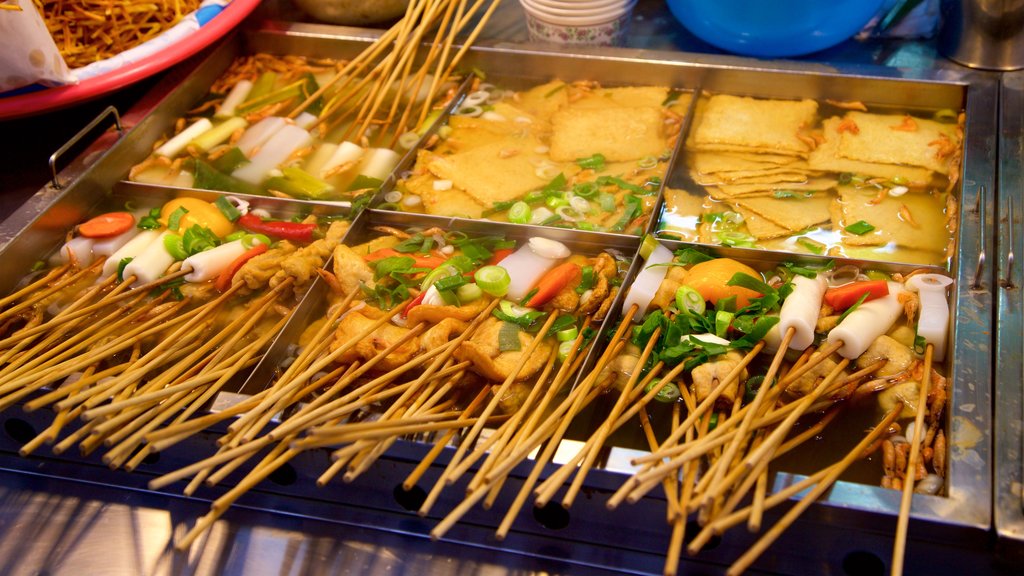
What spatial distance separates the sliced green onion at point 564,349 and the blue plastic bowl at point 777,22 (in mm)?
1782

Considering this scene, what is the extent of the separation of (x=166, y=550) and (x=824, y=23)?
3011 millimetres

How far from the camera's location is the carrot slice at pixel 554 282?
2.39 m

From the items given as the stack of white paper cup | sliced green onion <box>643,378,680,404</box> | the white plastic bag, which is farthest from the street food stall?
the white plastic bag

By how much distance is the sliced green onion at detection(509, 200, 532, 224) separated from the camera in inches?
112

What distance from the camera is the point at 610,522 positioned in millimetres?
1978

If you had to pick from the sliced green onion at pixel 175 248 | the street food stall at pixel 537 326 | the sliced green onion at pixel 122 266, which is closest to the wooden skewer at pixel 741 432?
the street food stall at pixel 537 326

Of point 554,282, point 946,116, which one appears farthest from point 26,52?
point 946,116

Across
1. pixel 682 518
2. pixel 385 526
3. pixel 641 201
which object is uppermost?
pixel 682 518

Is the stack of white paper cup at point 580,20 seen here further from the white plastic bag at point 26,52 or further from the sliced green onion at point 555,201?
the white plastic bag at point 26,52

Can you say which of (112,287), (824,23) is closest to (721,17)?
(824,23)

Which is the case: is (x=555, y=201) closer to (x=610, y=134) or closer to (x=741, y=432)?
(x=610, y=134)

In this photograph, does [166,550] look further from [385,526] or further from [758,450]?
[758,450]

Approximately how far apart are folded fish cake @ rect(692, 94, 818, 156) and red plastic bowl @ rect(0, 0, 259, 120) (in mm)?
2048

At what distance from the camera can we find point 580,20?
3.50m
